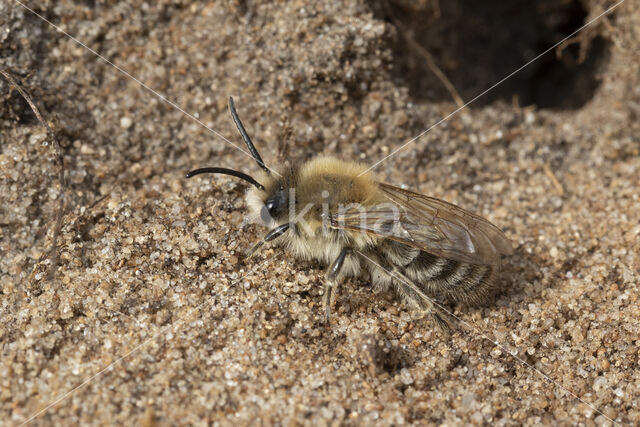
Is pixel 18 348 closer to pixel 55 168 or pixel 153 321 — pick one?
pixel 153 321

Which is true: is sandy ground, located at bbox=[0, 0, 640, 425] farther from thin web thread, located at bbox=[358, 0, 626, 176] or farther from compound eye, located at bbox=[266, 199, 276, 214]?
compound eye, located at bbox=[266, 199, 276, 214]

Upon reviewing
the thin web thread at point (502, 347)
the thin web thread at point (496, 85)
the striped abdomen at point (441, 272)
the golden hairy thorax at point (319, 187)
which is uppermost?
the thin web thread at point (496, 85)

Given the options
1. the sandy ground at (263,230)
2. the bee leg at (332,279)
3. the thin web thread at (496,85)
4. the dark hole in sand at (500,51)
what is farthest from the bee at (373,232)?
the dark hole in sand at (500,51)

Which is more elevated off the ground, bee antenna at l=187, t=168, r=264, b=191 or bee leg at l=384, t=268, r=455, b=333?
bee antenna at l=187, t=168, r=264, b=191

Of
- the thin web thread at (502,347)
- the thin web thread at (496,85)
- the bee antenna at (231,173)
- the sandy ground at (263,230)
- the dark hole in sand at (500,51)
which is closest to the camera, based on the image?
the sandy ground at (263,230)

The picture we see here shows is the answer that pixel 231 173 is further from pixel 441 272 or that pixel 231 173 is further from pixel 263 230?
pixel 441 272

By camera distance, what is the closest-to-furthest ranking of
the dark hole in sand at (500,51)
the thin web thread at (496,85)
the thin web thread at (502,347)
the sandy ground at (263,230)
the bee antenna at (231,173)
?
the sandy ground at (263,230) < the thin web thread at (502,347) < the bee antenna at (231,173) < the thin web thread at (496,85) < the dark hole in sand at (500,51)

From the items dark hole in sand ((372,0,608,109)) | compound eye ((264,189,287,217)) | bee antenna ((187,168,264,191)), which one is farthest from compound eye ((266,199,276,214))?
dark hole in sand ((372,0,608,109))

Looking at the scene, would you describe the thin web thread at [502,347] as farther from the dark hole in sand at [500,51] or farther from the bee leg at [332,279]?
the dark hole in sand at [500,51]

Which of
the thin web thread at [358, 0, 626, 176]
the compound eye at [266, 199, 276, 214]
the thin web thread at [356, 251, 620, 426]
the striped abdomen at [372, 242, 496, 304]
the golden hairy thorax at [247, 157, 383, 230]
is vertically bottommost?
the thin web thread at [356, 251, 620, 426]
